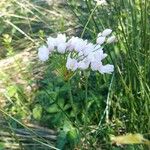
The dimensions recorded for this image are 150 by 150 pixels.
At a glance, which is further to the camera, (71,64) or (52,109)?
(52,109)

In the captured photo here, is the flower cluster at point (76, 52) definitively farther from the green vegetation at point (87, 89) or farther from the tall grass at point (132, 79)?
the tall grass at point (132, 79)

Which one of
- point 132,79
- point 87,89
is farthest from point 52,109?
point 132,79

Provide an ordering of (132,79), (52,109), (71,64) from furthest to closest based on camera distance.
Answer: (52,109), (132,79), (71,64)

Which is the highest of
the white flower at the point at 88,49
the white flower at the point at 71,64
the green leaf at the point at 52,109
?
the white flower at the point at 88,49

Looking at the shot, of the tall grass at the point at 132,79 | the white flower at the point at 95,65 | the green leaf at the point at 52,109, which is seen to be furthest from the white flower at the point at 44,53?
the green leaf at the point at 52,109

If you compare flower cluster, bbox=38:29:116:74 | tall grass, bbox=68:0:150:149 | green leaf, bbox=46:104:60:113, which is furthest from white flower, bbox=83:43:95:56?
green leaf, bbox=46:104:60:113

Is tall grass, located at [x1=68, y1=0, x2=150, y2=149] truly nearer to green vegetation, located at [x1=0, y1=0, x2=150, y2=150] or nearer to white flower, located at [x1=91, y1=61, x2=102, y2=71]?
green vegetation, located at [x1=0, y1=0, x2=150, y2=150]

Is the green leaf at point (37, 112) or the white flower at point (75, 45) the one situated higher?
the white flower at point (75, 45)

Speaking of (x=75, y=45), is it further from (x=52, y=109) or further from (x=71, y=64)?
(x=52, y=109)

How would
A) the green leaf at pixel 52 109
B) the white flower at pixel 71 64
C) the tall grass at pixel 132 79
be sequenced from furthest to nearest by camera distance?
the green leaf at pixel 52 109 < the tall grass at pixel 132 79 < the white flower at pixel 71 64
